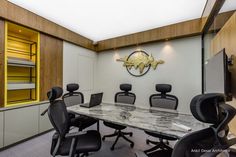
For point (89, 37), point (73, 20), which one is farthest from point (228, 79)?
point (89, 37)

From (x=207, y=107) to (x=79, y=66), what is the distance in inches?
159

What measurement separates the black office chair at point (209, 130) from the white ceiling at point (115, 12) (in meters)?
2.20

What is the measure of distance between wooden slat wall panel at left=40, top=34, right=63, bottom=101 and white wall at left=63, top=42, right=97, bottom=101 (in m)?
0.19

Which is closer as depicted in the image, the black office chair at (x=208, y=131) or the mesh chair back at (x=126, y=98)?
the black office chair at (x=208, y=131)

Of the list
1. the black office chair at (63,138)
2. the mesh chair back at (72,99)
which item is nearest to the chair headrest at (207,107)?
the black office chair at (63,138)

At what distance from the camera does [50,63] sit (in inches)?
133

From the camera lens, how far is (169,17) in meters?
2.99

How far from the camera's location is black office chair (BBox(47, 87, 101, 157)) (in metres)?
1.48

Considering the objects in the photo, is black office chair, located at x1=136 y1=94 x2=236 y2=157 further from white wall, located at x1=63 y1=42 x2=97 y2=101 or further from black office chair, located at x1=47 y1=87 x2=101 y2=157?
white wall, located at x1=63 y1=42 x2=97 y2=101

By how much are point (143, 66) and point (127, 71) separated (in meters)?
0.59

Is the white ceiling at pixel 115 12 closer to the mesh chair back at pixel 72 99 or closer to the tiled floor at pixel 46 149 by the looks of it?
the mesh chair back at pixel 72 99

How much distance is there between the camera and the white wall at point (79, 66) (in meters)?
3.86

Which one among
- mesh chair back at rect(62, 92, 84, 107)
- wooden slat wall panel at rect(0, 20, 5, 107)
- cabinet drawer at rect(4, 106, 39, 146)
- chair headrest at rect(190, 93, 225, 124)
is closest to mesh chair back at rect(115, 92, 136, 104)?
mesh chair back at rect(62, 92, 84, 107)

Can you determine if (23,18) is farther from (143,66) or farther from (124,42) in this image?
(143,66)
